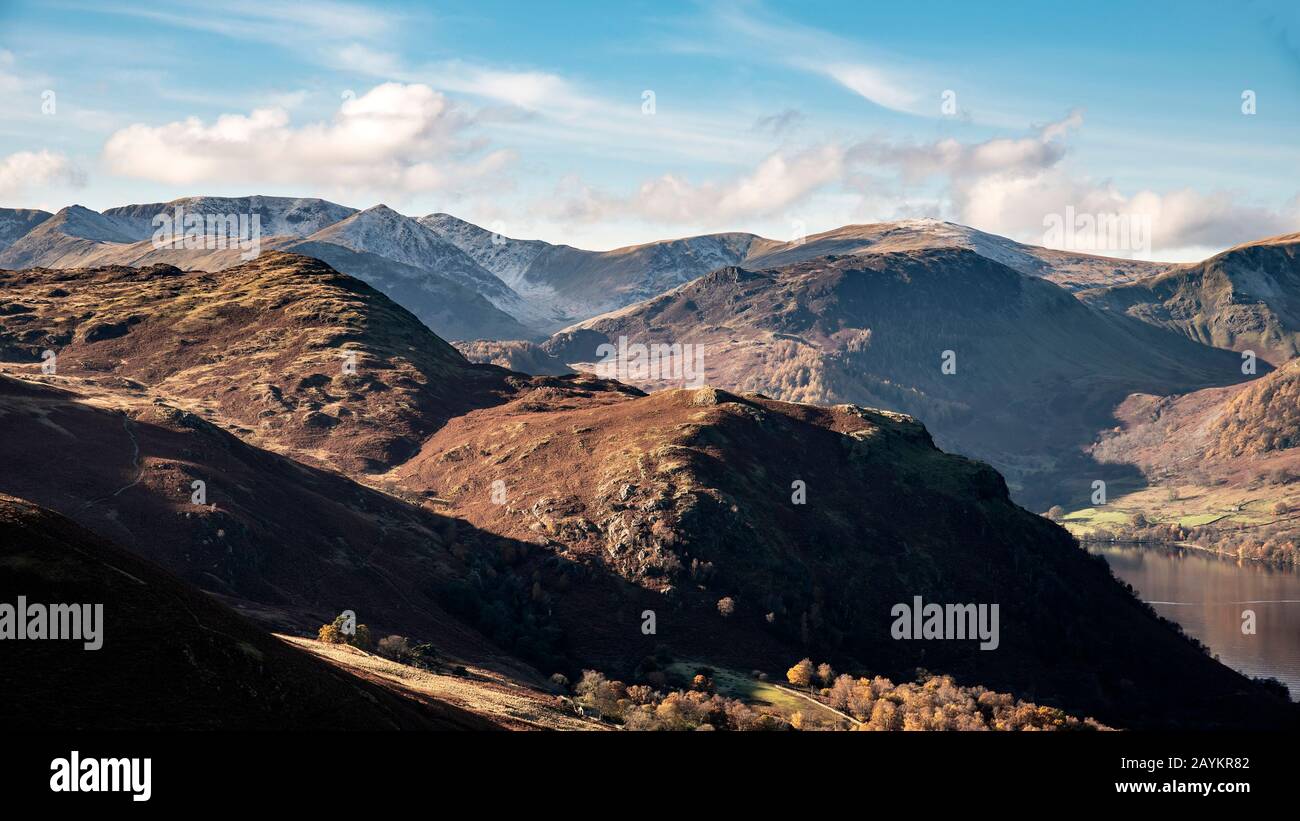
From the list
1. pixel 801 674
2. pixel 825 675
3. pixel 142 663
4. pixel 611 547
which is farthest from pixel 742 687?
pixel 142 663

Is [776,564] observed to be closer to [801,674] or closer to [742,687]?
[801,674]

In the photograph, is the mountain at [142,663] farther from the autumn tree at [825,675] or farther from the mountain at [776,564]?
the autumn tree at [825,675]

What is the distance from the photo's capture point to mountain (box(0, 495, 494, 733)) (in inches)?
1661

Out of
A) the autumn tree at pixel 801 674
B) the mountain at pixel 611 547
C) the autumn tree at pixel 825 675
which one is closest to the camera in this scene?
the mountain at pixel 611 547

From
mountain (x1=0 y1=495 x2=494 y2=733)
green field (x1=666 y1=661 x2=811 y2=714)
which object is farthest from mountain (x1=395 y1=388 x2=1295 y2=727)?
mountain (x1=0 y1=495 x2=494 y2=733)

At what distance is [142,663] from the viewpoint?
45500mm

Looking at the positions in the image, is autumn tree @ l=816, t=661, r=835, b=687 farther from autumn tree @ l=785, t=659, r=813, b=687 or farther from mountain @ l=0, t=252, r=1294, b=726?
mountain @ l=0, t=252, r=1294, b=726

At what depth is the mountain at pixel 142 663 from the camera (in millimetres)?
42188

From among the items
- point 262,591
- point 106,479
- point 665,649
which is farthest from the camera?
point 665,649

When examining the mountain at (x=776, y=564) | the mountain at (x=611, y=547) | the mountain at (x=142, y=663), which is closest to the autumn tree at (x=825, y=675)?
the mountain at (x=611, y=547)

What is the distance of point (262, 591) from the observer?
11850 centimetres

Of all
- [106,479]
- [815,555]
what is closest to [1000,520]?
[815,555]
